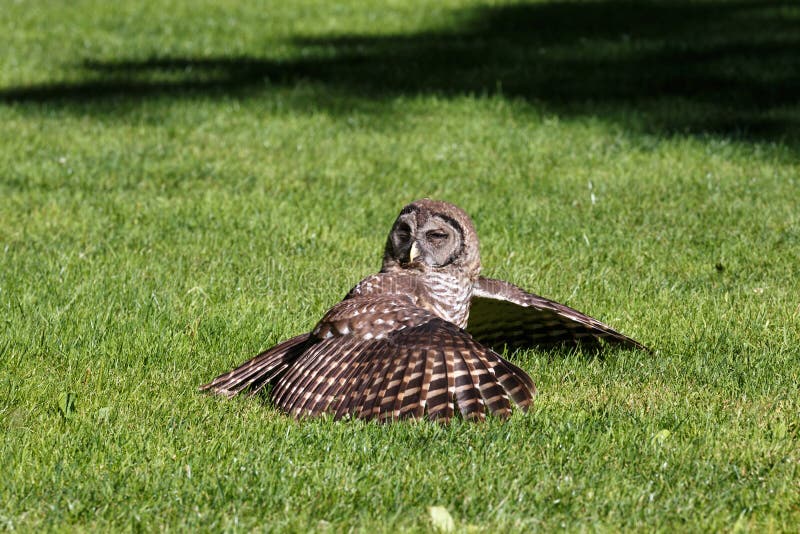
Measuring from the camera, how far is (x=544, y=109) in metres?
11.8

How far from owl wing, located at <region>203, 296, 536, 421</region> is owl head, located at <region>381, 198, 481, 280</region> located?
1.37 ft

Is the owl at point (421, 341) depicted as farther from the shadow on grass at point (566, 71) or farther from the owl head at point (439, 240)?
the shadow on grass at point (566, 71)

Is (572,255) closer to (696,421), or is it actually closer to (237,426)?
(696,421)

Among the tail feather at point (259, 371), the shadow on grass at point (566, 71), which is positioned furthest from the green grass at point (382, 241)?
the tail feather at point (259, 371)

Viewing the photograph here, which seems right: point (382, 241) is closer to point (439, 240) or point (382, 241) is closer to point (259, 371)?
point (439, 240)

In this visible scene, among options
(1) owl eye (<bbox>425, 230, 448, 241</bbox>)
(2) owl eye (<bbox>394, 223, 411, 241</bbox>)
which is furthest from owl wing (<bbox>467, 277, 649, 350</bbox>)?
(2) owl eye (<bbox>394, 223, 411, 241</bbox>)

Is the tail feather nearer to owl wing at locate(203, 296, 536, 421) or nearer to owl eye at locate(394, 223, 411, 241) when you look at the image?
owl wing at locate(203, 296, 536, 421)

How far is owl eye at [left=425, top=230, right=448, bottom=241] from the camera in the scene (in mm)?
5586

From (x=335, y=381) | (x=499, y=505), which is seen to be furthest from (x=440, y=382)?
(x=499, y=505)

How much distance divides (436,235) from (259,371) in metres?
1.13

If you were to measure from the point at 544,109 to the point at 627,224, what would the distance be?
3686 millimetres

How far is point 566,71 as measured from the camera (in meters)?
13.4

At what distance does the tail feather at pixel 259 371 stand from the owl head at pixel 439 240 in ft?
2.38

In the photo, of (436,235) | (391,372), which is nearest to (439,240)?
(436,235)
